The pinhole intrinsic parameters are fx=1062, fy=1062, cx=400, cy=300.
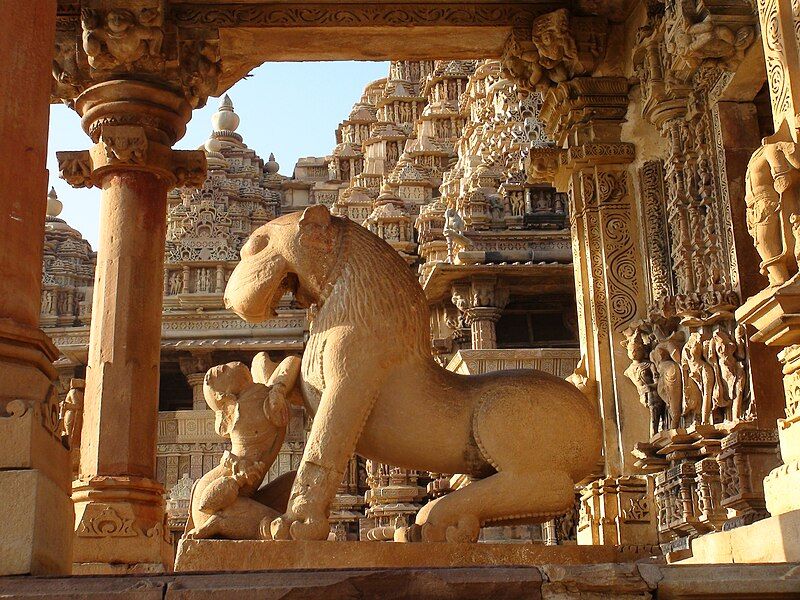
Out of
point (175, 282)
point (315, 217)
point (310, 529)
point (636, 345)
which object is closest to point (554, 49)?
point (636, 345)

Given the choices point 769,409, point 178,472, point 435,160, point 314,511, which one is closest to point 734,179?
point 769,409

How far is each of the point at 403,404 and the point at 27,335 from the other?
5.64ft

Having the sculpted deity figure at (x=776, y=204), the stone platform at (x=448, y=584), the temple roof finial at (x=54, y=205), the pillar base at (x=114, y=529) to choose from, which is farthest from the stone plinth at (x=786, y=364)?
the temple roof finial at (x=54, y=205)

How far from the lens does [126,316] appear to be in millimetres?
8094

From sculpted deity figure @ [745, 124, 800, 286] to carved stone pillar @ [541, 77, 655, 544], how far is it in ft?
12.8

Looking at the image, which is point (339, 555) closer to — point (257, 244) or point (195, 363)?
point (257, 244)

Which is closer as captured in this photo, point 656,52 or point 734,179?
point 734,179

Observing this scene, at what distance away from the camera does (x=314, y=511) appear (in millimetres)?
4656

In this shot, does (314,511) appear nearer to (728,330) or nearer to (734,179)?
(728,330)

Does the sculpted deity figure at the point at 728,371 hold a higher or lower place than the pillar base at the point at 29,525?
higher

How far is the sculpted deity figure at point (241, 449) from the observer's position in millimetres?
4684

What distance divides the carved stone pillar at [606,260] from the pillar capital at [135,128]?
3.23 meters

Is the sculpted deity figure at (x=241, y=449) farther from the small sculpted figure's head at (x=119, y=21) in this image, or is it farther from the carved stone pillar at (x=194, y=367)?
the carved stone pillar at (x=194, y=367)

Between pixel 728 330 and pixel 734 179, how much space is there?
3.50ft
